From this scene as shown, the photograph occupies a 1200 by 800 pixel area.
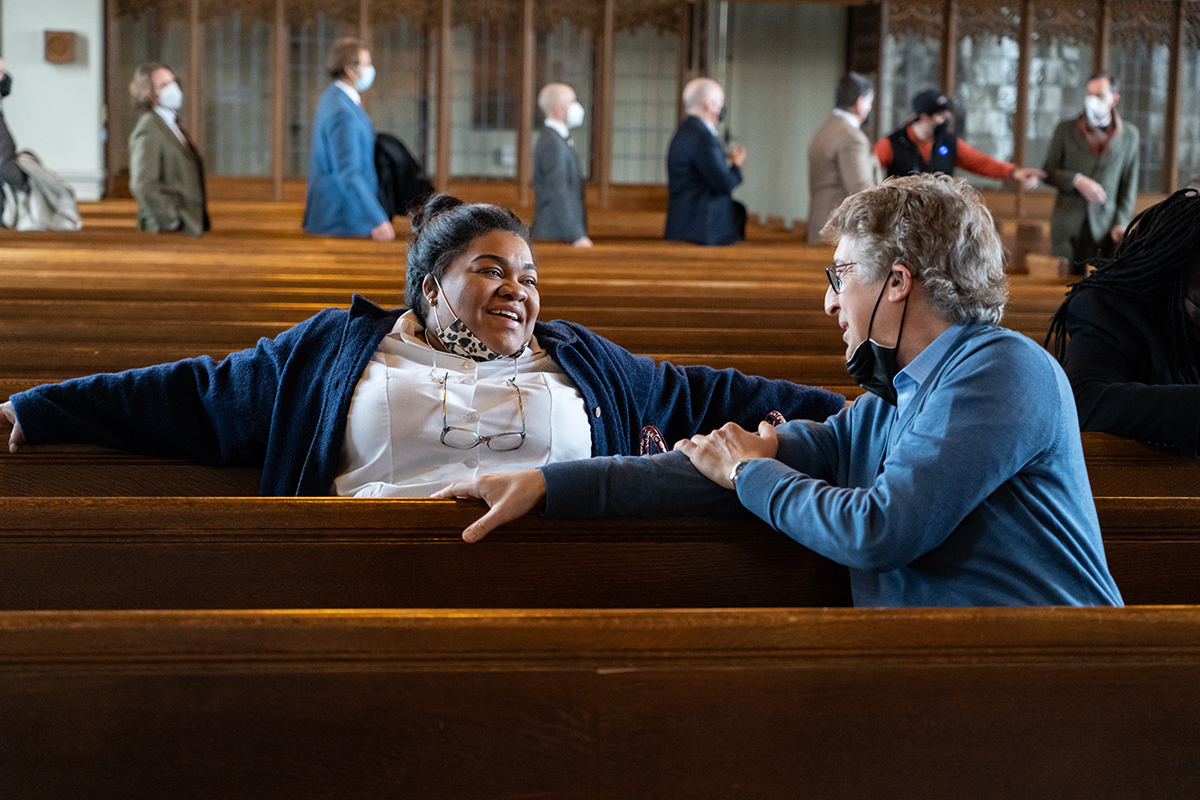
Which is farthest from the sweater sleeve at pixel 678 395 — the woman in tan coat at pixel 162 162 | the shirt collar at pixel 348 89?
the woman in tan coat at pixel 162 162

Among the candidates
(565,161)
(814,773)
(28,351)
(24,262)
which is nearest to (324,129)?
(565,161)

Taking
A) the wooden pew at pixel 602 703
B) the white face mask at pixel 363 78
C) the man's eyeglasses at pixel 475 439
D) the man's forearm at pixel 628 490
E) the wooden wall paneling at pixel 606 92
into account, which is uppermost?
the wooden wall paneling at pixel 606 92

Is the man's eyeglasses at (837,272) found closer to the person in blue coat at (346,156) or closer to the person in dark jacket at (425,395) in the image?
the person in dark jacket at (425,395)

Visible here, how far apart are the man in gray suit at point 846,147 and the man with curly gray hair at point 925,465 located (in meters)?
5.23

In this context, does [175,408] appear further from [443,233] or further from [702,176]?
[702,176]

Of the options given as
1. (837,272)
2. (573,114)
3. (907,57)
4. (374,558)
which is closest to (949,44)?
(907,57)

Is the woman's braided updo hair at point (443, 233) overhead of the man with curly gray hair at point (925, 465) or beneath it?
overhead

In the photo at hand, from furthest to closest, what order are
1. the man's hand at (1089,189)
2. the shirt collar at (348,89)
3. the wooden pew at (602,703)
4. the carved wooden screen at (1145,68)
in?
the carved wooden screen at (1145,68) → the man's hand at (1089,189) → the shirt collar at (348,89) → the wooden pew at (602,703)

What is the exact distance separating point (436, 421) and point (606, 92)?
7849 mm

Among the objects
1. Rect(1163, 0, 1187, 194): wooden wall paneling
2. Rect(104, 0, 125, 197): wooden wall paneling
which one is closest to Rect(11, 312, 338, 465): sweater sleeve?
Rect(104, 0, 125, 197): wooden wall paneling

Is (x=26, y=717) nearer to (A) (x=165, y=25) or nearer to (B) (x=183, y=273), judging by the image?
(B) (x=183, y=273)

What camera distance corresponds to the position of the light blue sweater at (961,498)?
131 cm

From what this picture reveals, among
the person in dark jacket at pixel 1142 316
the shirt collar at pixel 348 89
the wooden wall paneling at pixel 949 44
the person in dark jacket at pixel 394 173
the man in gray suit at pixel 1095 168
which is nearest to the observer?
the person in dark jacket at pixel 1142 316

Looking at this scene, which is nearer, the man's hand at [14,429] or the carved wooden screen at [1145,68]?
the man's hand at [14,429]
